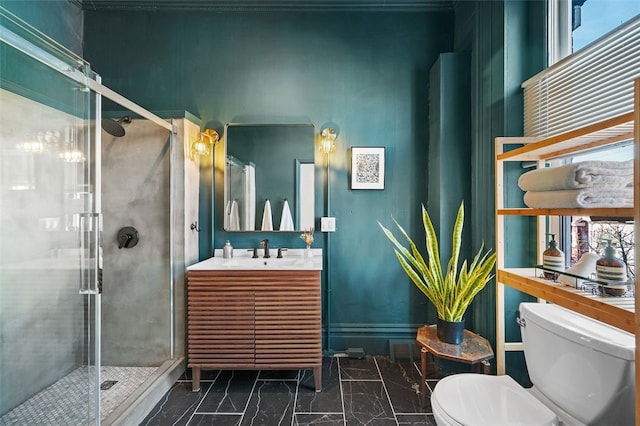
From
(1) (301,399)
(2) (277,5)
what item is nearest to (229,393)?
(1) (301,399)

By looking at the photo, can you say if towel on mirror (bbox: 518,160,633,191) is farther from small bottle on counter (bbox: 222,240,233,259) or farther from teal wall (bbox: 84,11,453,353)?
small bottle on counter (bbox: 222,240,233,259)

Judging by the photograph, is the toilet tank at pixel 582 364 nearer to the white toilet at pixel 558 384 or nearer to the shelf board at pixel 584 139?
the white toilet at pixel 558 384

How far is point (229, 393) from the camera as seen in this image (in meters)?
1.85

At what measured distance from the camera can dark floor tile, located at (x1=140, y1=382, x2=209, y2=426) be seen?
63.9 inches

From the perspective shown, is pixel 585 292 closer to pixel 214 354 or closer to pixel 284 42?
pixel 214 354

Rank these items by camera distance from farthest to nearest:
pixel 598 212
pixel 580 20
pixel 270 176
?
1. pixel 270 176
2. pixel 580 20
3. pixel 598 212

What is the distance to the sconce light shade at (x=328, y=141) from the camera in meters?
2.25

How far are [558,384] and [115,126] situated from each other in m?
2.77

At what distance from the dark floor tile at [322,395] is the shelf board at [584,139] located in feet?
5.41

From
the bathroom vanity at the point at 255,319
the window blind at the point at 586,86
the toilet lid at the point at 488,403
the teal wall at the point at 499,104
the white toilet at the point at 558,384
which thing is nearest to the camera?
the white toilet at the point at 558,384

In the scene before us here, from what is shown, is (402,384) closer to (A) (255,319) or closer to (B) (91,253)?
(A) (255,319)

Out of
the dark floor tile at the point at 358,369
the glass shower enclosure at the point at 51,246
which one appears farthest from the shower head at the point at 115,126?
the dark floor tile at the point at 358,369

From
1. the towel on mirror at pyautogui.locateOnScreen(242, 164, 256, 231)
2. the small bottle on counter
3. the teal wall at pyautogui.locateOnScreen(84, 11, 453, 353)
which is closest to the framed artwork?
the teal wall at pyautogui.locateOnScreen(84, 11, 453, 353)

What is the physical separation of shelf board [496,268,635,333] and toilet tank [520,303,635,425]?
0.28 ft
